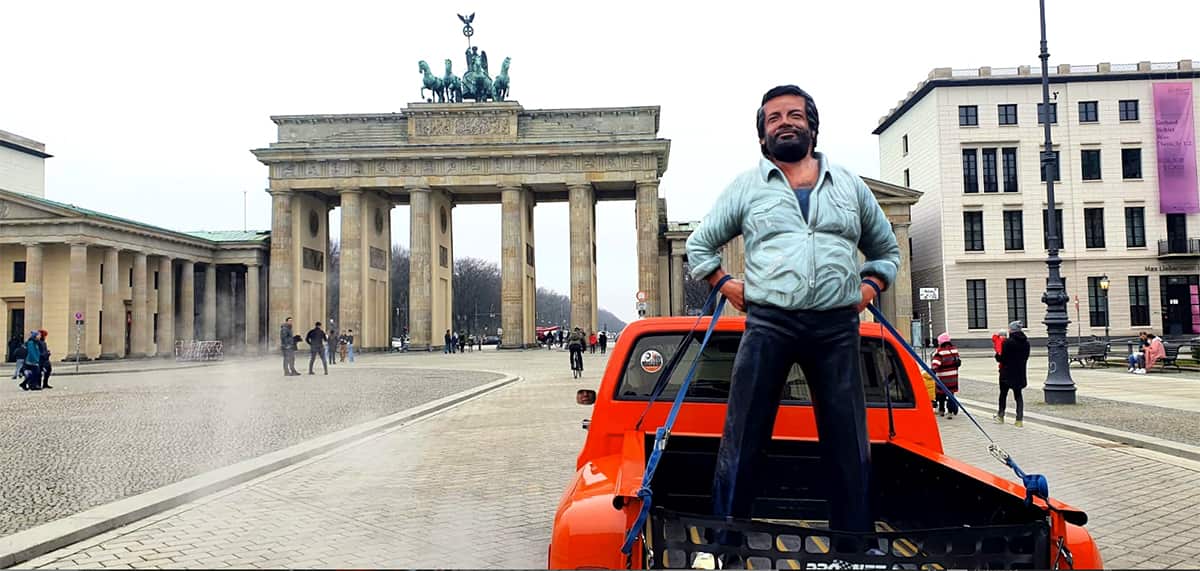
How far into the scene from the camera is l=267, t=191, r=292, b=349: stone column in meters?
58.2

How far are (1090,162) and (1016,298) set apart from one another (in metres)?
9.58

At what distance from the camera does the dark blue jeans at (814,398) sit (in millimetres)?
2936

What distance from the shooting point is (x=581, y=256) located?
58.2 m

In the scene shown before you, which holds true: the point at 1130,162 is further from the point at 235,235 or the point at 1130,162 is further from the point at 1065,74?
the point at 235,235

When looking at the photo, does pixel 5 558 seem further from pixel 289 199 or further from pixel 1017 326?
pixel 289 199

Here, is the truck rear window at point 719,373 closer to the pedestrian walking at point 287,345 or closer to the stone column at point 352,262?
the pedestrian walking at point 287,345

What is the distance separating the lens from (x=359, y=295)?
57.9m

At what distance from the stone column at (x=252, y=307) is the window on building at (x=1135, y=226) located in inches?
2334

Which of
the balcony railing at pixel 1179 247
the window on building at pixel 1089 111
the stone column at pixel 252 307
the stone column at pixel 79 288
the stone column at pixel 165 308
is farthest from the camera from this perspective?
the stone column at pixel 252 307

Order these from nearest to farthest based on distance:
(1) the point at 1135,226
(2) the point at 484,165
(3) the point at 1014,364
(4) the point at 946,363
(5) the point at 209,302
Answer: (3) the point at 1014,364 < (4) the point at 946,363 < (1) the point at 1135,226 < (2) the point at 484,165 < (5) the point at 209,302

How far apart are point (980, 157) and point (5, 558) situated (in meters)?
55.3

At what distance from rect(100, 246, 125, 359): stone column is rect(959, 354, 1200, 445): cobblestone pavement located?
160 ft

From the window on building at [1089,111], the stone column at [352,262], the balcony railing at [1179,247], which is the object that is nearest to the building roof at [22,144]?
the stone column at [352,262]

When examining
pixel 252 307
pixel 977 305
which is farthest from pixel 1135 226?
pixel 252 307
